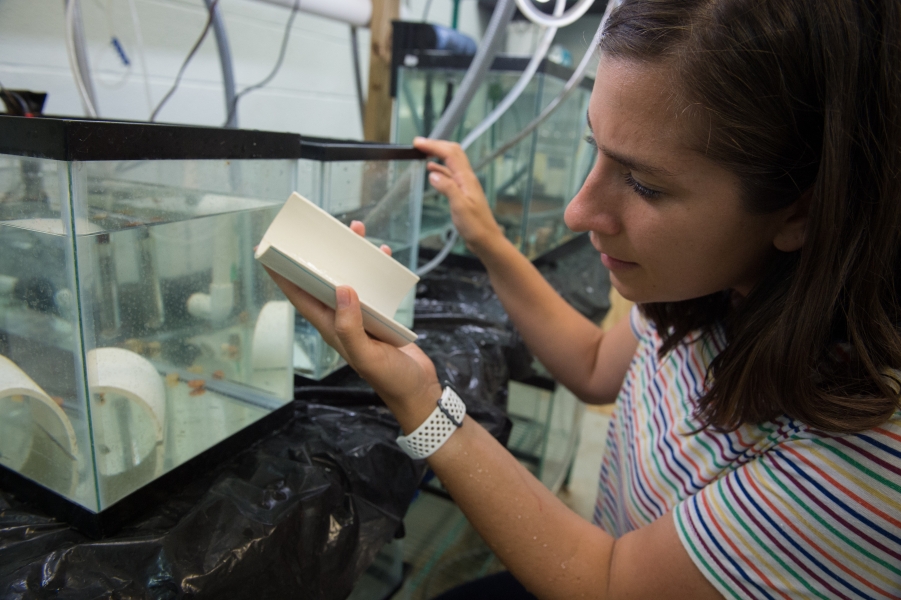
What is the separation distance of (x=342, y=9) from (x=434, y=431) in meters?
1.24

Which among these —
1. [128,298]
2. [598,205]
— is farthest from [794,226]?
[128,298]

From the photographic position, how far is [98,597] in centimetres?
44

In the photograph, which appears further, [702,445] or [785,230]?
[702,445]

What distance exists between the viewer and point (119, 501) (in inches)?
20.8

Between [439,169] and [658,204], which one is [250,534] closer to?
[658,204]

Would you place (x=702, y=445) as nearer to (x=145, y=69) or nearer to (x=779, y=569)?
(x=779, y=569)

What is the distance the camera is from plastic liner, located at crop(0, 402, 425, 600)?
1.54ft

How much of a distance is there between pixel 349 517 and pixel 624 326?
0.60 meters

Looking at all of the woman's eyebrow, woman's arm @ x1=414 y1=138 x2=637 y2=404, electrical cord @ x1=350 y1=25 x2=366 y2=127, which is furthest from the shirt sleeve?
electrical cord @ x1=350 y1=25 x2=366 y2=127

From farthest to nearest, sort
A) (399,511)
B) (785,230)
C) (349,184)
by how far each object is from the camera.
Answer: (349,184) → (399,511) → (785,230)

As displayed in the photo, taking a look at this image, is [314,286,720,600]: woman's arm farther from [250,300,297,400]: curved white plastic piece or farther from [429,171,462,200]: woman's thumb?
[429,171,462,200]: woman's thumb

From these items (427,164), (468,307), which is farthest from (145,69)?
(468,307)

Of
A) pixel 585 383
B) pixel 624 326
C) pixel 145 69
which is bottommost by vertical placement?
pixel 585 383

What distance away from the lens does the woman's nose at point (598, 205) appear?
604mm
